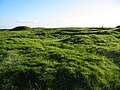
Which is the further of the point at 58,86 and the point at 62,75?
the point at 62,75

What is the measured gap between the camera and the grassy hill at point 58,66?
17.7 metres

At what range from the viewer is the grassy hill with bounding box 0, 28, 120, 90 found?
17719 millimetres

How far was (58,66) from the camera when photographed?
19797 mm

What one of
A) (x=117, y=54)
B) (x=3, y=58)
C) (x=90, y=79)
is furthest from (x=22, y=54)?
(x=117, y=54)

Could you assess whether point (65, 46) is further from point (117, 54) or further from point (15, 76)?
point (15, 76)

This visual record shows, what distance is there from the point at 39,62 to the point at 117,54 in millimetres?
8435

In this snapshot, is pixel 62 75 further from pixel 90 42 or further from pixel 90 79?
pixel 90 42

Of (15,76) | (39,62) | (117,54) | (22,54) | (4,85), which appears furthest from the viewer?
(117,54)

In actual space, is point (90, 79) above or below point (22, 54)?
below

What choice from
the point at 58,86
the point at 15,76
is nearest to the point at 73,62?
the point at 58,86

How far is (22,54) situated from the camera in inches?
883

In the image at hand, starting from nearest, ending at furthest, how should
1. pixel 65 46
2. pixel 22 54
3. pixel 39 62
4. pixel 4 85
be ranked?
pixel 4 85
pixel 39 62
pixel 22 54
pixel 65 46

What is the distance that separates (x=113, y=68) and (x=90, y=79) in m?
3.40

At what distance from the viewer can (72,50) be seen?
81.0ft
